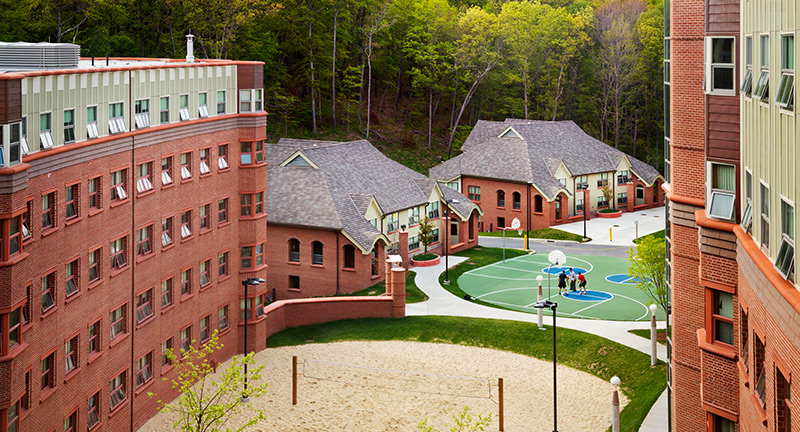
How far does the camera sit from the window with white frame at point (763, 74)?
59.1ft

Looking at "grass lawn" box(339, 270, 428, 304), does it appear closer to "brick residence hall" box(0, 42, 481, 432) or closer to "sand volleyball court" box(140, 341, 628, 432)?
"brick residence hall" box(0, 42, 481, 432)

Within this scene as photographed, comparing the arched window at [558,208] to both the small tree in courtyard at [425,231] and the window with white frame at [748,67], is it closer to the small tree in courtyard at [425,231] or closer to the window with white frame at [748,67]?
the small tree in courtyard at [425,231]

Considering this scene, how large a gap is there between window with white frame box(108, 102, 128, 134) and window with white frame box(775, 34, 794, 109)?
2738cm

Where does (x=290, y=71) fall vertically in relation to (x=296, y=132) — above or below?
above

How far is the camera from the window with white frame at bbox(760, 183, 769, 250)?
18375 mm

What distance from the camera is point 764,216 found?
18.6 m

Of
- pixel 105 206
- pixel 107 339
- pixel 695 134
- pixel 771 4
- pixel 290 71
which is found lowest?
pixel 107 339

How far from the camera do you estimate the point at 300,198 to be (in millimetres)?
63344

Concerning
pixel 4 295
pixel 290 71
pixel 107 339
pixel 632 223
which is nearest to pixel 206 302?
pixel 107 339

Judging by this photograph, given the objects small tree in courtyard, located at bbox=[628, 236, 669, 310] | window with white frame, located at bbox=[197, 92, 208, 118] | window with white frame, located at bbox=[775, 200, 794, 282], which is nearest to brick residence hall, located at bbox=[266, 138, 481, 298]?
window with white frame, located at bbox=[197, 92, 208, 118]

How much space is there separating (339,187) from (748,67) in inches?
1826

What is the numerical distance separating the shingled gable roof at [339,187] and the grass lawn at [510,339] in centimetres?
840

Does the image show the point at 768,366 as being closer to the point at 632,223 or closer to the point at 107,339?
the point at 107,339

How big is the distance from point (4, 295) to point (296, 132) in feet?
246
